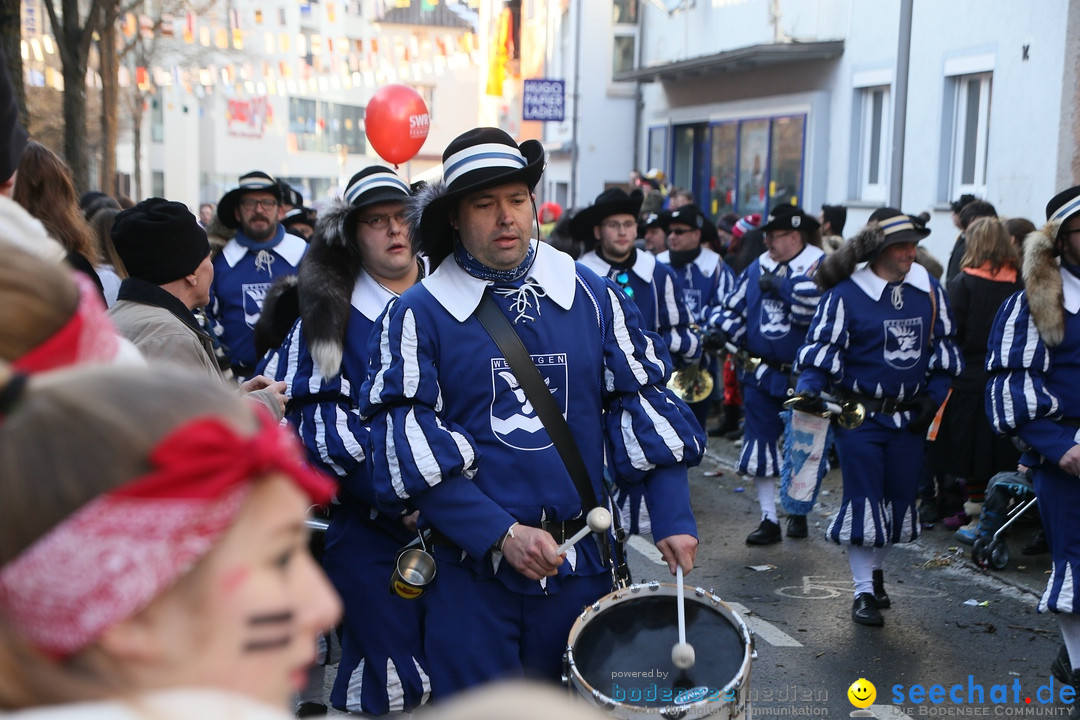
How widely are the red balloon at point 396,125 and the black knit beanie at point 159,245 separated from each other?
14.2 feet

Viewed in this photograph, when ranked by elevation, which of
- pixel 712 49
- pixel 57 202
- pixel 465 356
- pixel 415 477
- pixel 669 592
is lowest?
pixel 669 592

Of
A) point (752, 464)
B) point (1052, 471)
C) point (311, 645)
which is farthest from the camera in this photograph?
point (752, 464)

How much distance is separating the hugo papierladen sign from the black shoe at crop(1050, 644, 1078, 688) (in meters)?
19.7

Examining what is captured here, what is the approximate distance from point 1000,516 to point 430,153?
206ft

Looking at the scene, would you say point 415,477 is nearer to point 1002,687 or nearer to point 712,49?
point 1002,687

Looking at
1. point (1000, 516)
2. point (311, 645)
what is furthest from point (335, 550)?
point (1000, 516)

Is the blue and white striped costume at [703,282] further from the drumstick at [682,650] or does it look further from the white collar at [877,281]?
the drumstick at [682,650]

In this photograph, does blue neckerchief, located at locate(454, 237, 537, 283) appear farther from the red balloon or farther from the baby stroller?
the baby stroller

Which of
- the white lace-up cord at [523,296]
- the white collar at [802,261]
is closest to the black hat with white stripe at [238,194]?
the white collar at [802,261]

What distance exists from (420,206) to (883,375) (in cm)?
350

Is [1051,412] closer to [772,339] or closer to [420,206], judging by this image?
[420,206]

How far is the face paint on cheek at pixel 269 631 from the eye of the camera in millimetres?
1114

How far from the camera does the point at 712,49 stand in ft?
68.5

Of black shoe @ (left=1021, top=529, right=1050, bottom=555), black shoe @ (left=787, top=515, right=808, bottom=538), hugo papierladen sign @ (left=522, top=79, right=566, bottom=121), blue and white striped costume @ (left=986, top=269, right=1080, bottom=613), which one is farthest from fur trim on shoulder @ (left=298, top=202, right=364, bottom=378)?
hugo papierladen sign @ (left=522, top=79, right=566, bottom=121)
